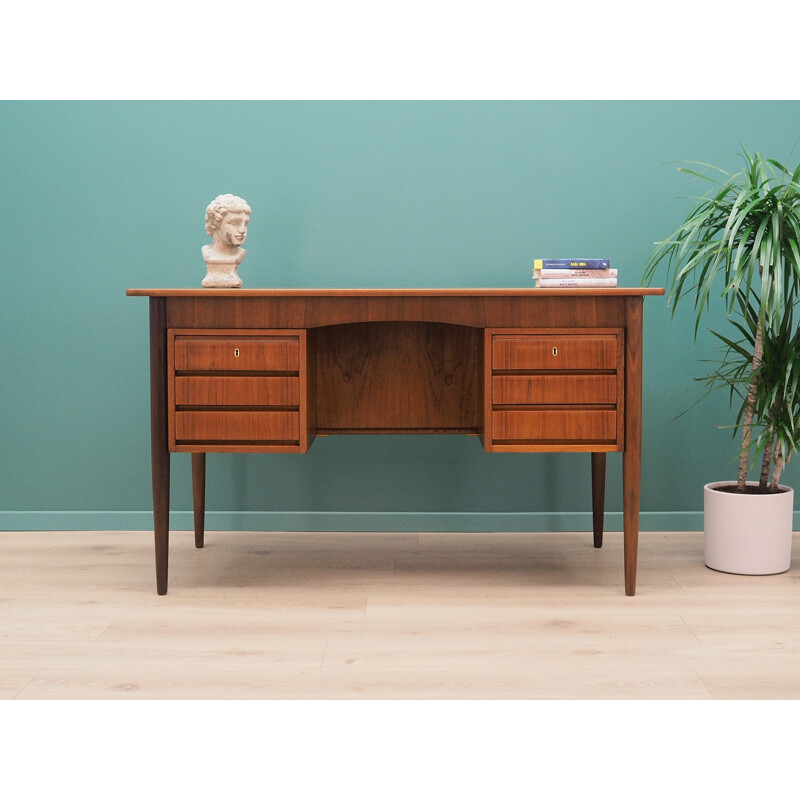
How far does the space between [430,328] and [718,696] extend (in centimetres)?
146

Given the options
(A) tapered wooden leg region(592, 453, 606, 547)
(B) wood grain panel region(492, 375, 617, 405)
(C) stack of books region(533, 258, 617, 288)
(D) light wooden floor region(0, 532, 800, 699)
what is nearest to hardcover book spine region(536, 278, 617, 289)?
(C) stack of books region(533, 258, 617, 288)

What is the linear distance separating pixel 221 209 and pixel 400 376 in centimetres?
76

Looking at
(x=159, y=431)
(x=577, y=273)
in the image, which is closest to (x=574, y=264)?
(x=577, y=273)

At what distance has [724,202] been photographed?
2.73 meters

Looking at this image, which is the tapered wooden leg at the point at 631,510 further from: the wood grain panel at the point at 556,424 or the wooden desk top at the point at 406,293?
the wooden desk top at the point at 406,293

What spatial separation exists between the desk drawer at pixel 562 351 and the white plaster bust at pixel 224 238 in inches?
33.6

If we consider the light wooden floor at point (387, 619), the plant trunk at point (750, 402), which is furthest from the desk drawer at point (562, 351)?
the light wooden floor at point (387, 619)

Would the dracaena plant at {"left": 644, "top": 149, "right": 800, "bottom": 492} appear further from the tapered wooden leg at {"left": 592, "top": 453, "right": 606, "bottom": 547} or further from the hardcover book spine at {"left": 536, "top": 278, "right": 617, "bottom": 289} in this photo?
the tapered wooden leg at {"left": 592, "top": 453, "right": 606, "bottom": 547}

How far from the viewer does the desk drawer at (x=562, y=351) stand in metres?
2.47

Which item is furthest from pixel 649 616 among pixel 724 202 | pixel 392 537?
pixel 724 202

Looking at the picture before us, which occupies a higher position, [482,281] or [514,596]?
[482,281]

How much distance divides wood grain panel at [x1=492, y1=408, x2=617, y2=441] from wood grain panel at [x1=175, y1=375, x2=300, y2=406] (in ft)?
1.90

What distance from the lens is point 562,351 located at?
8.10 ft

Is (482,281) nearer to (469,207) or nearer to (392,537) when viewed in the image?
(469,207)
